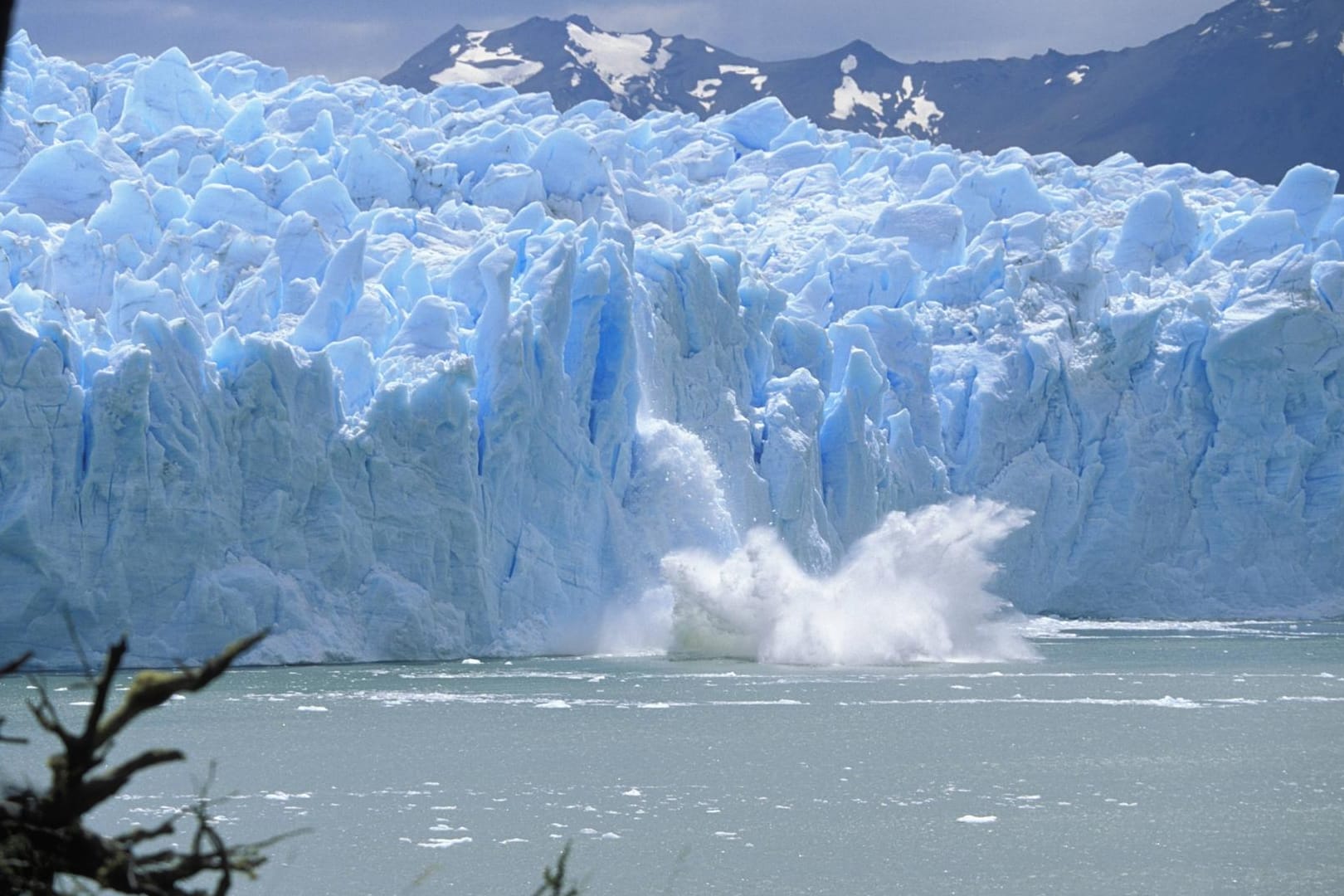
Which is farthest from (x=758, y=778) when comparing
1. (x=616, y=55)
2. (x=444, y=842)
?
(x=616, y=55)

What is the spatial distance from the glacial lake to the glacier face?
1469 millimetres

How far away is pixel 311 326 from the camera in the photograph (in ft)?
61.6

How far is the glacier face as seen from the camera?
55.6 ft

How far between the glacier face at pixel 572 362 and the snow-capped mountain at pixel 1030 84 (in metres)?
13.2

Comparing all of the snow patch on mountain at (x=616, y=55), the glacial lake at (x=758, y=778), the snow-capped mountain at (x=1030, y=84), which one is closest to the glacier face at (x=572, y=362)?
the glacial lake at (x=758, y=778)

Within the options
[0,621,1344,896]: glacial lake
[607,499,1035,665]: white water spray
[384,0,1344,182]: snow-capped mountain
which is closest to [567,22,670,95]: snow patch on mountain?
[384,0,1344,182]: snow-capped mountain

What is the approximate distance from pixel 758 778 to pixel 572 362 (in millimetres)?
9493

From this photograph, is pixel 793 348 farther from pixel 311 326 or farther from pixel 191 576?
pixel 191 576

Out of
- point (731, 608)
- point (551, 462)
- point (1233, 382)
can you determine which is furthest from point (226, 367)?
point (1233, 382)

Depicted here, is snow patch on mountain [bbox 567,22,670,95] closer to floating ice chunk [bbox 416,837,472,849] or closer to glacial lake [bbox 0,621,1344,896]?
glacial lake [bbox 0,621,1344,896]

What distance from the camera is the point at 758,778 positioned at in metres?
11.9

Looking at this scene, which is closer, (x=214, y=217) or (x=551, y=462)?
(x=551, y=462)

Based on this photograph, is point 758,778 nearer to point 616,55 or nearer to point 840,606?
point 840,606

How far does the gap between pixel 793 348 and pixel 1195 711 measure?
33.7 feet
